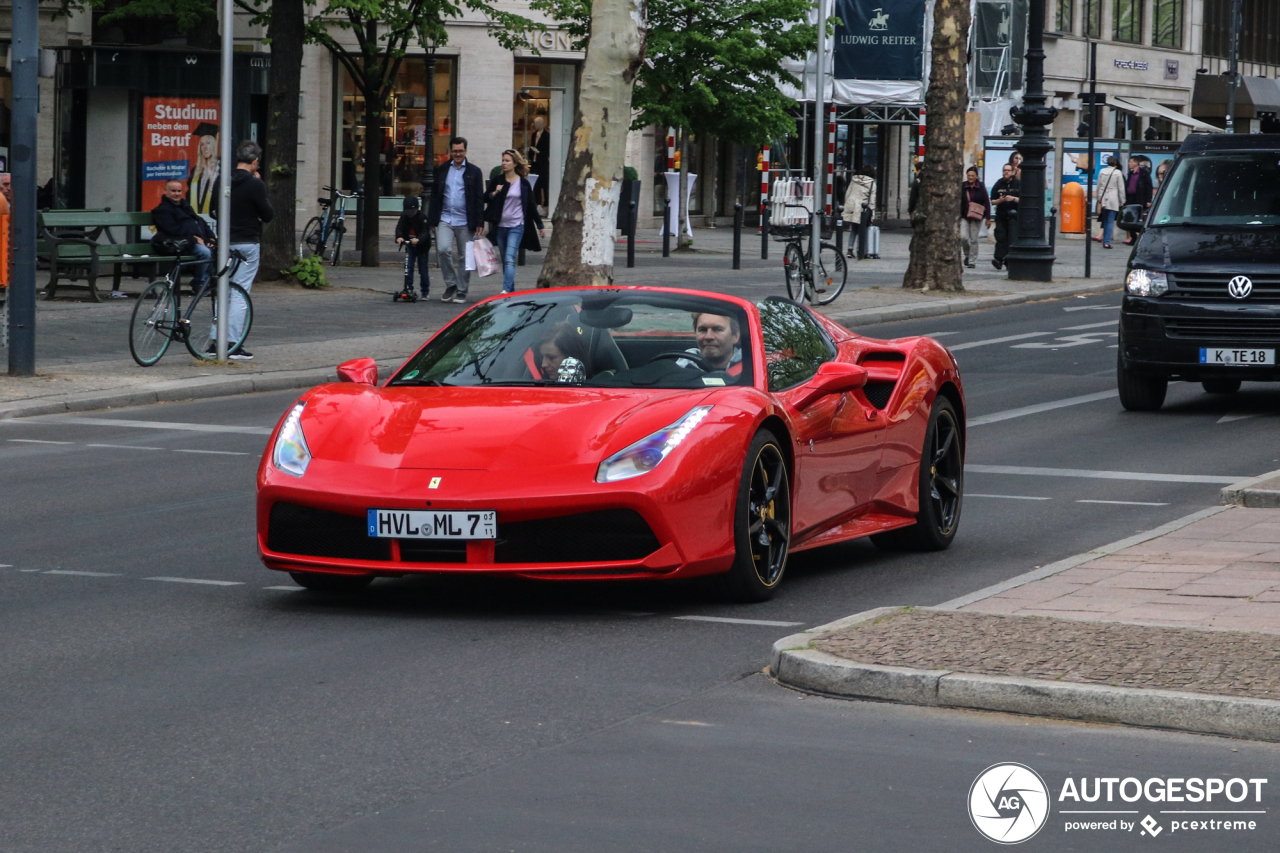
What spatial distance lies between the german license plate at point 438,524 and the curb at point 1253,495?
4988mm

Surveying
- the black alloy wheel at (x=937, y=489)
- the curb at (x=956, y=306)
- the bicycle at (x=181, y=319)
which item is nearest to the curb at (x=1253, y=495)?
the black alloy wheel at (x=937, y=489)

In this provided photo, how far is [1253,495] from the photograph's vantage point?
10.9m

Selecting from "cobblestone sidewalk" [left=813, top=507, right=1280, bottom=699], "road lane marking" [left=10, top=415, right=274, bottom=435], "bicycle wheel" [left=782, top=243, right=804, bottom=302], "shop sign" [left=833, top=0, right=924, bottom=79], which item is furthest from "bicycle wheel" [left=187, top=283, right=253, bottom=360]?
"shop sign" [left=833, top=0, right=924, bottom=79]

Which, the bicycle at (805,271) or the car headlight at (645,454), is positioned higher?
the bicycle at (805,271)

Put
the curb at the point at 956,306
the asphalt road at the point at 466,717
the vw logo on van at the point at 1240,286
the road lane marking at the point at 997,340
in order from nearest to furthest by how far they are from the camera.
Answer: the asphalt road at the point at 466,717 → the vw logo on van at the point at 1240,286 → the road lane marking at the point at 997,340 → the curb at the point at 956,306

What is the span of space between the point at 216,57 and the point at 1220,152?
16.5 m

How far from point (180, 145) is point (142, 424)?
15.0 metres

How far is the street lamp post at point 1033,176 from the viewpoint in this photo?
3297 centimetres

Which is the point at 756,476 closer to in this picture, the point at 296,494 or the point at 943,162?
the point at 296,494

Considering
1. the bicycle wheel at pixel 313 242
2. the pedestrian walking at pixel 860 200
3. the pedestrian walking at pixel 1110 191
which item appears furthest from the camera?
the pedestrian walking at pixel 1110 191

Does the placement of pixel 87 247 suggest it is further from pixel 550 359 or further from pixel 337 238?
pixel 550 359

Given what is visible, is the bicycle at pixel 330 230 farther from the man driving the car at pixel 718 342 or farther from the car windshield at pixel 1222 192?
the man driving the car at pixel 718 342

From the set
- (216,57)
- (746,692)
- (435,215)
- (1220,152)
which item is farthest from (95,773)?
(216,57)

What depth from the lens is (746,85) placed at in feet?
132
